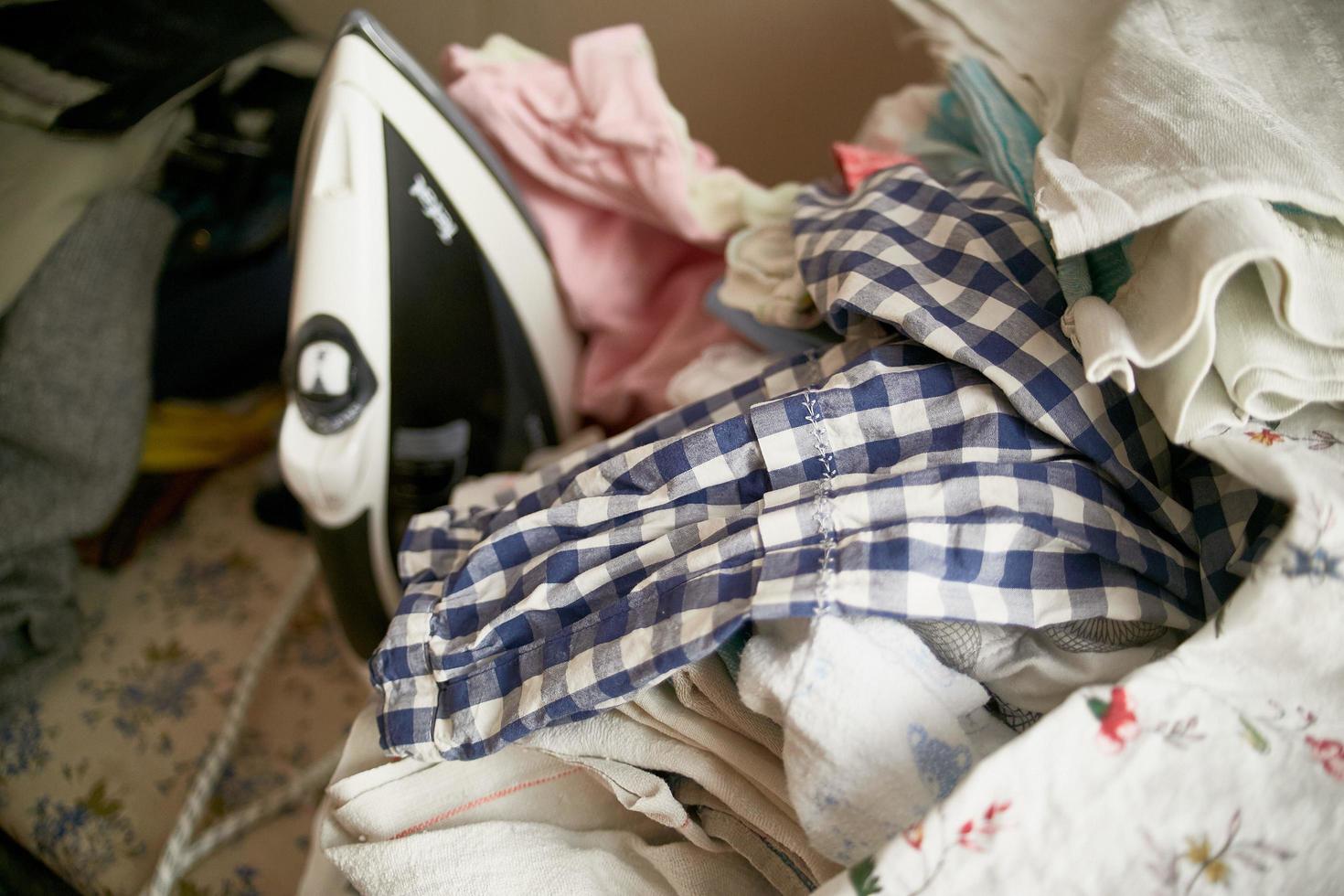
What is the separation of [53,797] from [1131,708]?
28.1 inches

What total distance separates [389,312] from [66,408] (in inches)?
10.8

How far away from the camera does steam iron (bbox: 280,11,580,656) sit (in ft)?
1.69

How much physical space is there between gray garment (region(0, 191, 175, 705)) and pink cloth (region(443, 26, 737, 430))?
0.98ft

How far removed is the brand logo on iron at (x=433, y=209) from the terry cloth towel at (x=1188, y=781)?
1.57 ft

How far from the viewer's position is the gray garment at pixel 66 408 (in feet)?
1.95

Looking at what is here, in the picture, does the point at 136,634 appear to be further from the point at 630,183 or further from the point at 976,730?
the point at 976,730

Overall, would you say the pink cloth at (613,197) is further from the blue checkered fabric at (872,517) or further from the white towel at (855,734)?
the white towel at (855,734)

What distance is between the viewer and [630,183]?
0.59 metres

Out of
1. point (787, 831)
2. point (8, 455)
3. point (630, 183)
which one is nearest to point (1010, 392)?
point (787, 831)

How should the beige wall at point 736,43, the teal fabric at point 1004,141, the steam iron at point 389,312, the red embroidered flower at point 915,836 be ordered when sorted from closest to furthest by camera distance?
the red embroidered flower at point 915,836
the teal fabric at point 1004,141
the steam iron at point 389,312
the beige wall at point 736,43

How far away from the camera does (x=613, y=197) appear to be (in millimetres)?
620

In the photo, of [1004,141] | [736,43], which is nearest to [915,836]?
[1004,141]

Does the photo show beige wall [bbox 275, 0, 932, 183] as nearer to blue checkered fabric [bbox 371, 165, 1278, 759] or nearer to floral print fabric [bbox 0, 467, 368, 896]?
blue checkered fabric [bbox 371, 165, 1278, 759]

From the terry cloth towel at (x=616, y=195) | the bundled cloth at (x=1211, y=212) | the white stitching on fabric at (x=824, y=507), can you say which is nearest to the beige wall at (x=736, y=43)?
the terry cloth towel at (x=616, y=195)
